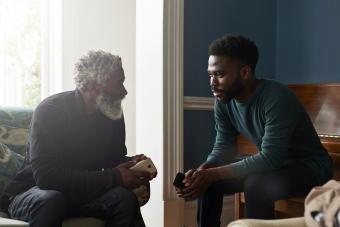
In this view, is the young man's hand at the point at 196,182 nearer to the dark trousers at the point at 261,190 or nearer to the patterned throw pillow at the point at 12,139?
the dark trousers at the point at 261,190

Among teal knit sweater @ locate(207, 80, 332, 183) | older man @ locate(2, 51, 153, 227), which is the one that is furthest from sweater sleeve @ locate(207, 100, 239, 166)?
older man @ locate(2, 51, 153, 227)

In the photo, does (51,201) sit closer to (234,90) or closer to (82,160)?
(82,160)

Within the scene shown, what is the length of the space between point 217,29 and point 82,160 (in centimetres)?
159

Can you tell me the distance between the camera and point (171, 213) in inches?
112

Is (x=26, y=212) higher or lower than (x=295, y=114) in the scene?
lower

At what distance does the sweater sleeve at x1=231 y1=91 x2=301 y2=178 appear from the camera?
1.91 metres

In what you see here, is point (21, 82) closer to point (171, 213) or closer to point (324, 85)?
point (171, 213)

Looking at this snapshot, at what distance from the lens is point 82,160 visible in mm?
1916

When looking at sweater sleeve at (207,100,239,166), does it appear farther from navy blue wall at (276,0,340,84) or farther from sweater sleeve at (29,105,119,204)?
navy blue wall at (276,0,340,84)

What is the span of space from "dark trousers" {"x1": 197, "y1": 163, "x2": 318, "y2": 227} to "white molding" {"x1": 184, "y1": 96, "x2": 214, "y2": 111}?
0.97 meters

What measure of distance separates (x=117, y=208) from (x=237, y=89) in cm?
77

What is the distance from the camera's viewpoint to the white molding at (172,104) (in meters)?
2.80

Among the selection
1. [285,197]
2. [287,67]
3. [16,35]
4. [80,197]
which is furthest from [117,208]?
[287,67]

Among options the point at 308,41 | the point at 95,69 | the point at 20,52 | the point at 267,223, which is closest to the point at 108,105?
the point at 95,69
